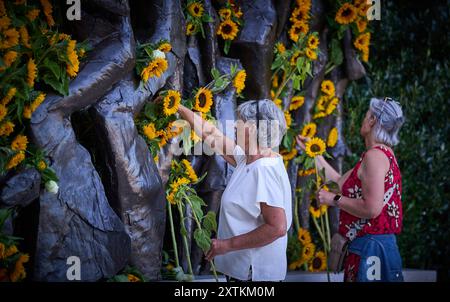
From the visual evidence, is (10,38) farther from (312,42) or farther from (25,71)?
(312,42)

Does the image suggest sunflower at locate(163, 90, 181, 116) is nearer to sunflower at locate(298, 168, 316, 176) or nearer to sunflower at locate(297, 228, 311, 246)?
sunflower at locate(298, 168, 316, 176)

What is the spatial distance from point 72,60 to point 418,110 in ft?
12.1

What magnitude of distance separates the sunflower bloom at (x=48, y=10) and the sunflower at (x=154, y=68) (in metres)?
0.50

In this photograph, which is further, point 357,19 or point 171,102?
point 357,19

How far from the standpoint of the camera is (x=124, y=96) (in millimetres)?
3508

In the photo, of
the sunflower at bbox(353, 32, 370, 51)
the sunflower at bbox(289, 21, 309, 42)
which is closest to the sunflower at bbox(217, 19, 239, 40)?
the sunflower at bbox(289, 21, 309, 42)

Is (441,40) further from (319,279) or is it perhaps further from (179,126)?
(179,126)

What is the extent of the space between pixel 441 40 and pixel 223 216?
3877mm

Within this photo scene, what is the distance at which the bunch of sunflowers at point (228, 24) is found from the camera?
4.28 meters

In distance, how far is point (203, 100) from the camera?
390 cm

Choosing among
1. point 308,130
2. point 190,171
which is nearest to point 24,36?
point 190,171

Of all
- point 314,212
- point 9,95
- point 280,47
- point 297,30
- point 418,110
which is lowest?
point 314,212

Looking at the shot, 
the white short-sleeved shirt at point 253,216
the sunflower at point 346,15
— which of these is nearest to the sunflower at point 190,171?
the white short-sleeved shirt at point 253,216
